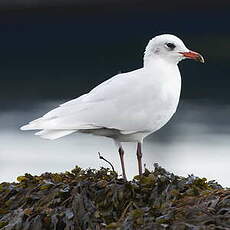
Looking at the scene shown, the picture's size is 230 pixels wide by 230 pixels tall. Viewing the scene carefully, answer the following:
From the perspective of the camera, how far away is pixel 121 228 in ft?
12.3

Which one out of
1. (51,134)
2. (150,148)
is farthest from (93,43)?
(51,134)

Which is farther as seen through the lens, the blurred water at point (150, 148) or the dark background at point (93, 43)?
the dark background at point (93, 43)

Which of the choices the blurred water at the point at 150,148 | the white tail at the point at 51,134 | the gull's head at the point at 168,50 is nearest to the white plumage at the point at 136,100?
the gull's head at the point at 168,50

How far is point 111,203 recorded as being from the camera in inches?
161

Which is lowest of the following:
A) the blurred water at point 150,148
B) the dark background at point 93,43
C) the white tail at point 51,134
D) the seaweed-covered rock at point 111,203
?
the seaweed-covered rock at point 111,203

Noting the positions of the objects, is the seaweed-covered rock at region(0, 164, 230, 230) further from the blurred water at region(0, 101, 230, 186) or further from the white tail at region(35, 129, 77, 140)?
the blurred water at region(0, 101, 230, 186)

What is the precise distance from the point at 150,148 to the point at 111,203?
7495mm

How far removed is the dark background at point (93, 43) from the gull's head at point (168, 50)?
315 inches

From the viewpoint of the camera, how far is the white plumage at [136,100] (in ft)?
17.6

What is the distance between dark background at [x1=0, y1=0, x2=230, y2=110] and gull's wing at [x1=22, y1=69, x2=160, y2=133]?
807 cm

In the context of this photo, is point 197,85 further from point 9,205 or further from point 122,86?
point 9,205

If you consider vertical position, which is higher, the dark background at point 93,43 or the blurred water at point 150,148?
the dark background at point 93,43

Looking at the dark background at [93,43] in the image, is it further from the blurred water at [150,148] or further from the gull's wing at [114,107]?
the gull's wing at [114,107]

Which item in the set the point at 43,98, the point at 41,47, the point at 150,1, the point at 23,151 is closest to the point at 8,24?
the point at 41,47
